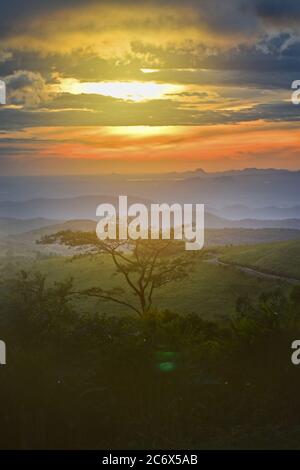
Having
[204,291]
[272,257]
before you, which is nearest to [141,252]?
[204,291]

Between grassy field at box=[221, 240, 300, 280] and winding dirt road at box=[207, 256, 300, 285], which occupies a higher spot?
grassy field at box=[221, 240, 300, 280]

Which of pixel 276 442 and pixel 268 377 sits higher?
pixel 268 377

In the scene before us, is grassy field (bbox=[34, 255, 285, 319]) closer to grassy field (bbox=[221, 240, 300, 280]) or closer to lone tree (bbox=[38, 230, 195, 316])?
grassy field (bbox=[221, 240, 300, 280])

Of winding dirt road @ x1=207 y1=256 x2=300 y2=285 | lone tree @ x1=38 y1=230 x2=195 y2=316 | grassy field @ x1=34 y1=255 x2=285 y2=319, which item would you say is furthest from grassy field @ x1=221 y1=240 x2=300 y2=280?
lone tree @ x1=38 y1=230 x2=195 y2=316

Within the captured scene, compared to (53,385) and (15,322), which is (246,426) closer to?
(53,385)

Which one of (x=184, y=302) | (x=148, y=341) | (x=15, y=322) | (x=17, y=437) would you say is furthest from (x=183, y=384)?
(x=184, y=302)

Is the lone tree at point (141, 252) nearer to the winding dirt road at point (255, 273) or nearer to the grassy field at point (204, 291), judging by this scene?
the grassy field at point (204, 291)

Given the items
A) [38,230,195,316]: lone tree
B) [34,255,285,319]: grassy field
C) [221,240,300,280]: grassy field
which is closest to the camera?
[38,230,195,316]: lone tree

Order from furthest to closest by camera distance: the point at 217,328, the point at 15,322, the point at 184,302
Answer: the point at 184,302
the point at 15,322
the point at 217,328

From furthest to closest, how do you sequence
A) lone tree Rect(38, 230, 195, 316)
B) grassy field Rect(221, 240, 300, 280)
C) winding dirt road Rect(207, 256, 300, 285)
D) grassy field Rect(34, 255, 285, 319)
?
grassy field Rect(221, 240, 300, 280), winding dirt road Rect(207, 256, 300, 285), grassy field Rect(34, 255, 285, 319), lone tree Rect(38, 230, 195, 316)
